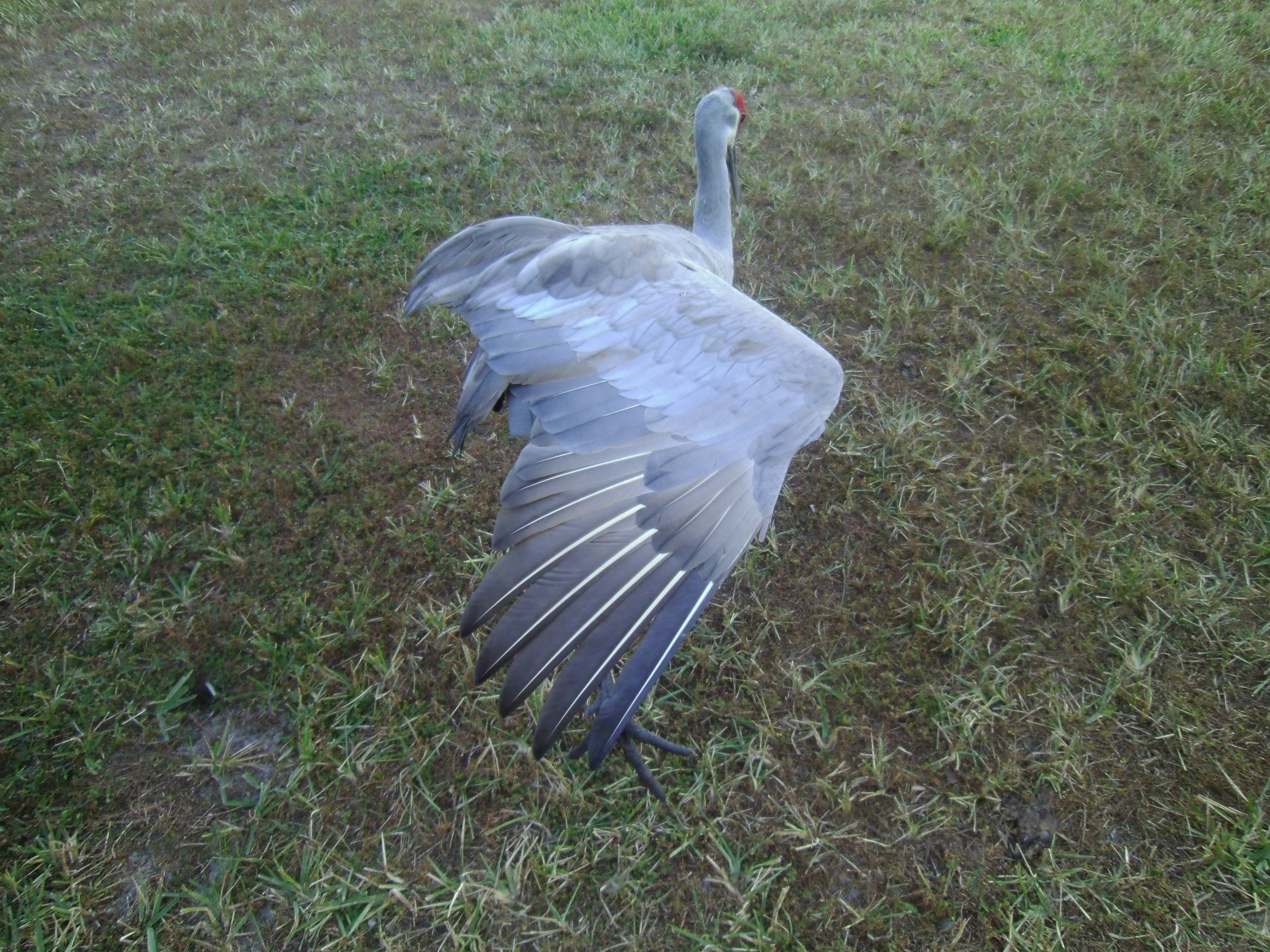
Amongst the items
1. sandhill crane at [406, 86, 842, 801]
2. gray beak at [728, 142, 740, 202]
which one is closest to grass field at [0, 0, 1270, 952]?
gray beak at [728, 142, 740, 202]

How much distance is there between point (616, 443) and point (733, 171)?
2.13 meters

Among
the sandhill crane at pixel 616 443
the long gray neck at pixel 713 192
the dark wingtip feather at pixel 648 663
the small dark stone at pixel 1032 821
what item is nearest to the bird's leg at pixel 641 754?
the sandhill crane at pixel 616 443

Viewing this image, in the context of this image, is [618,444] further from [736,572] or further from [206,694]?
[206,694]

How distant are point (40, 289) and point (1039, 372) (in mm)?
5043

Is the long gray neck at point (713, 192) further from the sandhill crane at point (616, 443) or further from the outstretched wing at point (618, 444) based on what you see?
the outstretched wing at point (618, 444)

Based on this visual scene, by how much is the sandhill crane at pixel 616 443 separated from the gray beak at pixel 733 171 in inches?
37.9

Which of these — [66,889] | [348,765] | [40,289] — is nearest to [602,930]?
[348,765]

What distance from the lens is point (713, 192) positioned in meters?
3.00

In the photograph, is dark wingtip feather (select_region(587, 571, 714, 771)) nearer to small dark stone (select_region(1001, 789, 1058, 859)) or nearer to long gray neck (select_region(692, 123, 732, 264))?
small dark stone (select_region(1001, 789, 1058, 859))

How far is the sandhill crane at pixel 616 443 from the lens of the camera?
157 cm

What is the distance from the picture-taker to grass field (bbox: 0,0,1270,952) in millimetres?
1869

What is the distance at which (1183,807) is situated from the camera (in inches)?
76.4

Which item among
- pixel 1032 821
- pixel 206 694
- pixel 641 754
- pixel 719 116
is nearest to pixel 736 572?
pixel 641 754

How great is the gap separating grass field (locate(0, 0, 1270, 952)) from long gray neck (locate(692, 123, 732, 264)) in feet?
1.68
